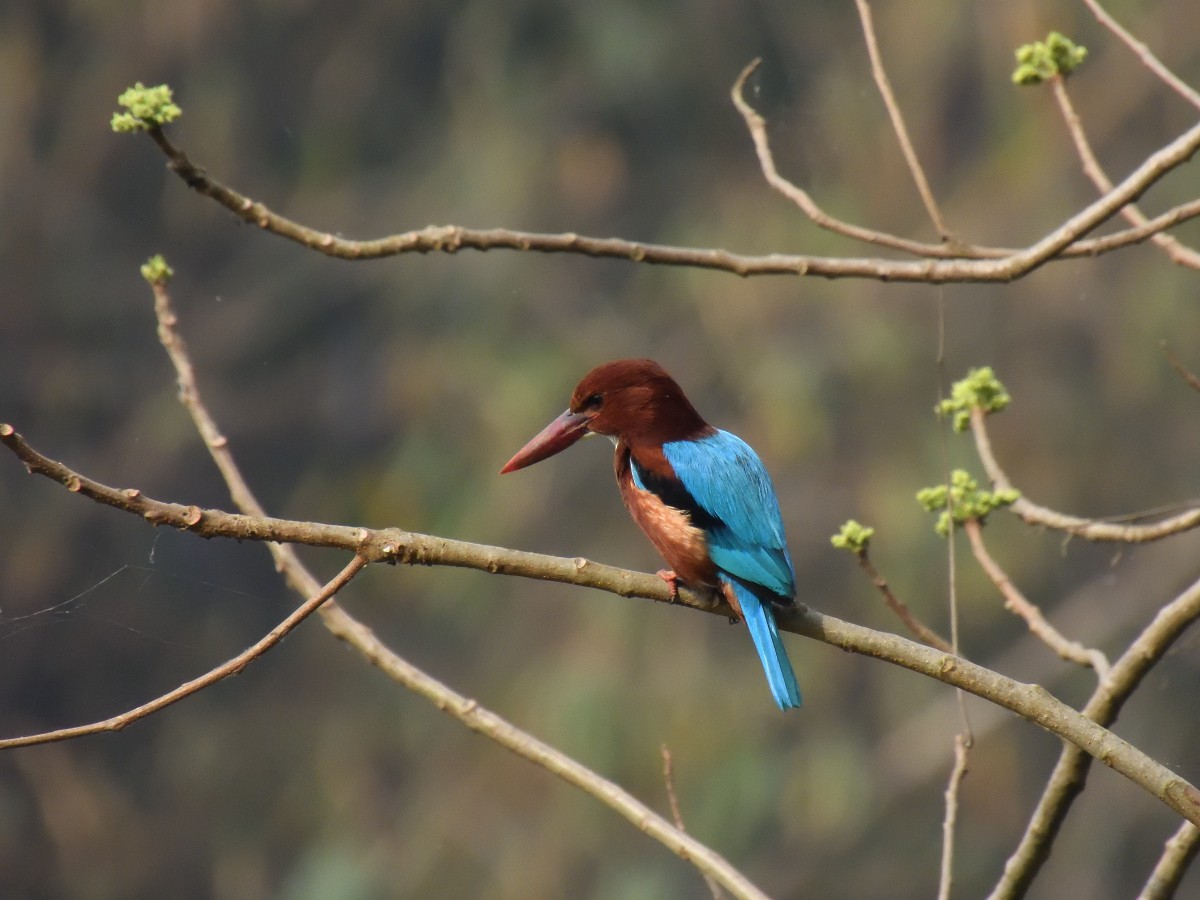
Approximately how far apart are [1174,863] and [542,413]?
20.1 feet

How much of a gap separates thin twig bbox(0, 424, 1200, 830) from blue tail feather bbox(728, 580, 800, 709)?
Answer: 35 centimetres

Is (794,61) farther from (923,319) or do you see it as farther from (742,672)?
(742,672)

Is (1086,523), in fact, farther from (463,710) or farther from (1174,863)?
(463,710)

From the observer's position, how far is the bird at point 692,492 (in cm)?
236

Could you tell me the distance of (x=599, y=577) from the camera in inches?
71.9

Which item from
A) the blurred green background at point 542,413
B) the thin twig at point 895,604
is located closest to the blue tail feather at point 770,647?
the thin twig at point 895,604

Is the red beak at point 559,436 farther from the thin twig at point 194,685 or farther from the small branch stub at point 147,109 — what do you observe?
the thin twig at point 194,685

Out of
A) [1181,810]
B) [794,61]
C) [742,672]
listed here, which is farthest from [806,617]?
[794,61]

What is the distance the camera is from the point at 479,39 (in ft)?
27.6

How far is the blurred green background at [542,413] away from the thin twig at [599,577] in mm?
5863

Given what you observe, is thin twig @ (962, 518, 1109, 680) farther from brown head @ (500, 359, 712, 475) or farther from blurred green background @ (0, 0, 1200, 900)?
blurred green background @ (0, 0, 1200, 900)

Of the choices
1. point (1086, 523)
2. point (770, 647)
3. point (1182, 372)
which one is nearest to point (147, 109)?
point (770, 647)

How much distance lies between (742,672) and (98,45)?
4.57m

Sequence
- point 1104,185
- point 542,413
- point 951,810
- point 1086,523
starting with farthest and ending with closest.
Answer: point 542,413 → point 1104,185 → point 1086,523 → point 951,810
